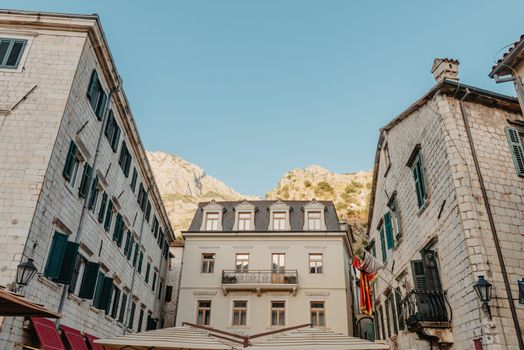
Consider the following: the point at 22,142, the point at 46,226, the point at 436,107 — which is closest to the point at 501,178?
the point at 436,107

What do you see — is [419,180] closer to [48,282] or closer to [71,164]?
[71,164]

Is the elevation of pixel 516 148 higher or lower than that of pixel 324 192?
lower

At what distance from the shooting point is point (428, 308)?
11.5 metres

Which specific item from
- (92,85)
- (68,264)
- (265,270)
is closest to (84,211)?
(68,264)

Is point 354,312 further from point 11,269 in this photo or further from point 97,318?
point 11,269

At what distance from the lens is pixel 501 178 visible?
11.4 metres

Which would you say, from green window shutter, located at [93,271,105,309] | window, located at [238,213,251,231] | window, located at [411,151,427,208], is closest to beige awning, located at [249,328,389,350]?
window, located at [411,151,427,208]

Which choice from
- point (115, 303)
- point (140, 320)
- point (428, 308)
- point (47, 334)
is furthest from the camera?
point (140, 320)

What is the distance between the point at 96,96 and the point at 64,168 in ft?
14.1

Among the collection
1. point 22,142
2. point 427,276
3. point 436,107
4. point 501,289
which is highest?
point 436,107

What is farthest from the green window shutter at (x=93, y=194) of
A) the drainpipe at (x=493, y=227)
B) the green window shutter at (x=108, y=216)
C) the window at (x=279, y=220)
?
the window at (x=279, y=220)

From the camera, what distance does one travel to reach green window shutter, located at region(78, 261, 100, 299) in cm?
1609

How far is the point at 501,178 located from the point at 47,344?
14473 millimetres

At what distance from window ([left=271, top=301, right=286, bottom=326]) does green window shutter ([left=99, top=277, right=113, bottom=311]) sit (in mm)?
11828
